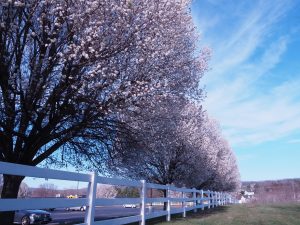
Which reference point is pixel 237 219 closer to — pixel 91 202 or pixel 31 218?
pixel 91 202

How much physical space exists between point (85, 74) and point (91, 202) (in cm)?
422

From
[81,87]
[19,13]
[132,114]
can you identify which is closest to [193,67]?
[132,114]

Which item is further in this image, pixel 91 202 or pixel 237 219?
pixel 237 219

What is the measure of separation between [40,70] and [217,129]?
35.8m

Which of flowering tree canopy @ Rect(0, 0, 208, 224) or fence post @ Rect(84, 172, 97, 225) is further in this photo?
flowering tree canopy @ Rect(0, 0, 208, 224)

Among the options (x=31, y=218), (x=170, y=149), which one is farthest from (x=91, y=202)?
(x=31, y=218)

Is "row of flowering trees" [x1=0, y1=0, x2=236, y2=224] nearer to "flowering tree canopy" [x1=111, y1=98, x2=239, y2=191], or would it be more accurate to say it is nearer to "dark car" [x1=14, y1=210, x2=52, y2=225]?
"flowering tree canopy" [x1=111, y1=98, x2=239, y2=191]

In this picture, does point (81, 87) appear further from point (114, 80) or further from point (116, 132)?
point (116, 132)

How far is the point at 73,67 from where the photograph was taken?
1035 centimetres

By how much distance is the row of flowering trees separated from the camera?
32.5ft

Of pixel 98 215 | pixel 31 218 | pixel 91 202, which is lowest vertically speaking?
pixel 31 218

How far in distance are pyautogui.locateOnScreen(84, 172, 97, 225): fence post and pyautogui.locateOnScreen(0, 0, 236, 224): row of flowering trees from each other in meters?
3.32

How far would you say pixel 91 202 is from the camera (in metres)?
7.41

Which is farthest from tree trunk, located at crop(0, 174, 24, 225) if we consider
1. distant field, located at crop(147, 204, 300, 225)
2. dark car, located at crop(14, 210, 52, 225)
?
dark car, located at crop(14, 210, 52, 225)
